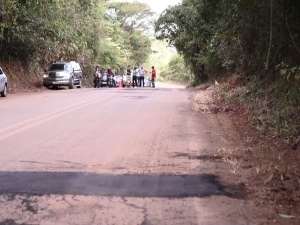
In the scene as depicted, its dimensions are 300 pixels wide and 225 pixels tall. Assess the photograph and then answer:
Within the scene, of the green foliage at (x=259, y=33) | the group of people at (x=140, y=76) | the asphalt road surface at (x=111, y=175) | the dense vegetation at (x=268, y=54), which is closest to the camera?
the asphalt road surface at (x=111, y=175)

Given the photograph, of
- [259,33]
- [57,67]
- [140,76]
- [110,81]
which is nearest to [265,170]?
[259,33]

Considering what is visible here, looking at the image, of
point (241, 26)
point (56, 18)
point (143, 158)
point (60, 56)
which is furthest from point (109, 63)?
point (143, 158)

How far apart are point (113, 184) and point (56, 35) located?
23.0m

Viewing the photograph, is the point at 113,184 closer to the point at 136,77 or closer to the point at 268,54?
the point at 268,54

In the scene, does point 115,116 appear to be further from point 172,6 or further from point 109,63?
point 109,63

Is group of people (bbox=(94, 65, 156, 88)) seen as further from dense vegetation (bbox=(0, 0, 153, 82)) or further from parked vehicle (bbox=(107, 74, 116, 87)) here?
dense vegetation (bbox=(0, 0, 153, 82))

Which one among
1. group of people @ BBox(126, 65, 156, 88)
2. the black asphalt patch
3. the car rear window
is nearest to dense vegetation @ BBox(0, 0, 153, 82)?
the car rear window

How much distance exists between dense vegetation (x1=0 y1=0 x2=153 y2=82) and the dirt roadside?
53.8ft

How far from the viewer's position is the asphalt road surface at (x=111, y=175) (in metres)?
4.34

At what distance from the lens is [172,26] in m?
33.1

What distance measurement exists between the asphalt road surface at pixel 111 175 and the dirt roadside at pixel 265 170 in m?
0.26

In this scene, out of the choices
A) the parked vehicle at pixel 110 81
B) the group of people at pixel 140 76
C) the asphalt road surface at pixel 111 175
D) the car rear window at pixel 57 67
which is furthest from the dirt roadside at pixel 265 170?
the parked vehicle at pixel 110 81

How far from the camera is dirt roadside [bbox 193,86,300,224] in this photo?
4.55 metres

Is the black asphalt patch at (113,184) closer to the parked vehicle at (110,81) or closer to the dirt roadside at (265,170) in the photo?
the dirt roadside at (265,170)
